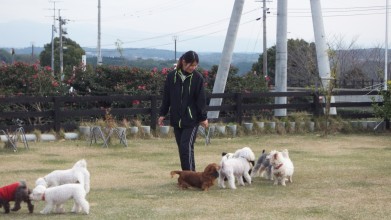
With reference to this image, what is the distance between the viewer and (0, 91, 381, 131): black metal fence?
1530cm

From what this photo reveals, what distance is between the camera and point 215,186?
8859mm

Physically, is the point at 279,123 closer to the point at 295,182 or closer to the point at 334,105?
the point at 334,105

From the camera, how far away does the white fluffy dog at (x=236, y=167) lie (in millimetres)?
8633

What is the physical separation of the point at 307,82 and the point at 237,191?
124ft

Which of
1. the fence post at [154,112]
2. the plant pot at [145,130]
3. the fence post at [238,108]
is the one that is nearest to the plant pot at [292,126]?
the fence post at [238,108]

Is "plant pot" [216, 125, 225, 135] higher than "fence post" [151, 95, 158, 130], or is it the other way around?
"fence post" [151, 95, 158, 130]

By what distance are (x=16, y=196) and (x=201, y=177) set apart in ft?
7.93

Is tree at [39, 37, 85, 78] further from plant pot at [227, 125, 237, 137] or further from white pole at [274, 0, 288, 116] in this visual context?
plant pot at [227, 125, 237, 137]

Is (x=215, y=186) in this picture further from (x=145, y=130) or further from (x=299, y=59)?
(x=299, y=59)

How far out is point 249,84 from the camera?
23.2 m

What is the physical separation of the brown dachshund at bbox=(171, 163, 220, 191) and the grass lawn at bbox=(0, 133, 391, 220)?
0.39 ft

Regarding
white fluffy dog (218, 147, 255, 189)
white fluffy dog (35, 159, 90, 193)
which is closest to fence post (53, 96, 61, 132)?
white fluffy dog (218, 147, 255, 189)

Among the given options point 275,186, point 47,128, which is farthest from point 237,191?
point 47,128

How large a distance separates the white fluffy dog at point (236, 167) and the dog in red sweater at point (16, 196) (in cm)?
261
